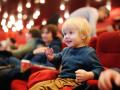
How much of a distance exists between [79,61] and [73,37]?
0.19 metres

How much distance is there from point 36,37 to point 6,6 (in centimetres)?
600

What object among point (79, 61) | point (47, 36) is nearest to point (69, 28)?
point (79, 61)

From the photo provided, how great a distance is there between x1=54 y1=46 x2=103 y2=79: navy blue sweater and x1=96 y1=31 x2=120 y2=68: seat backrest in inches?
14.0

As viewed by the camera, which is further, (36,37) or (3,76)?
(36,37)

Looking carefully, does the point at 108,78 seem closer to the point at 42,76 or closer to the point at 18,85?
the point at 42,76

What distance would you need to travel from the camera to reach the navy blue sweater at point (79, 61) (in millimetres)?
2006

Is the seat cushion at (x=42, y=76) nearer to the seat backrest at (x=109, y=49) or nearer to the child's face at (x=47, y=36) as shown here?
the seat backrest at (x=109, y=49)

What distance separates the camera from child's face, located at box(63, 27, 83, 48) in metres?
2.14

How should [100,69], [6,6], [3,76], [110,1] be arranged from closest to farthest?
[100,69]
[3,76]
[110,1]
[6,6]

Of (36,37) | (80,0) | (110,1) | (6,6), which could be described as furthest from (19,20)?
(36,37)

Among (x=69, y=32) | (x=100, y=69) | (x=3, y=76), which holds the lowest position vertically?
(x=3, y=76)

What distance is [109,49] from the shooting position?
7.98ft

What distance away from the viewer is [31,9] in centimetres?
995

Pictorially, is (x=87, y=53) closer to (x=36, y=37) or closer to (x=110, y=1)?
(x=36, y=37)
